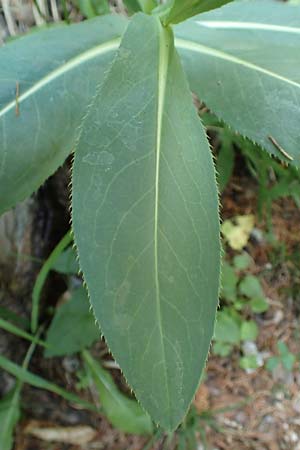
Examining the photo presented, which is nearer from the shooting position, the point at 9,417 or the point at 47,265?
the point at 47,265

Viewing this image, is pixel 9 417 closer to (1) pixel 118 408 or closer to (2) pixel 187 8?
(1) pixel 118 408

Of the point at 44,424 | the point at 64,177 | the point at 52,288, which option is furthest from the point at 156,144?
the point at 44,424

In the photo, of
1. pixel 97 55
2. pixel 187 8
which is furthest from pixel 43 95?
pixel 187 8

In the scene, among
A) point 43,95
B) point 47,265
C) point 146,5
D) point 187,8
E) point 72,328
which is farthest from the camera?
point 72,328

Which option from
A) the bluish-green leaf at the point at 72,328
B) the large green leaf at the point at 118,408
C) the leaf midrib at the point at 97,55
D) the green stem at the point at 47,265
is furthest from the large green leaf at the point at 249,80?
the large green leaf at the point at 118,408

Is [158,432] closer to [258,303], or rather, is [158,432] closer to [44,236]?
[258,303]

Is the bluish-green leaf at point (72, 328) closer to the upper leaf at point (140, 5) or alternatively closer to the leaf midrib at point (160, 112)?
the leaf midrib at point (160, 112)

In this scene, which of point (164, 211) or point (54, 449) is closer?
point (164, 211)

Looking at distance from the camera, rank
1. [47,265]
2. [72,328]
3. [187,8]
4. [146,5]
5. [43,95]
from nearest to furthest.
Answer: [187,8]
[43,95]
[146,5]
[47,265]
[72,328]
